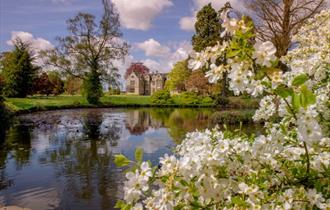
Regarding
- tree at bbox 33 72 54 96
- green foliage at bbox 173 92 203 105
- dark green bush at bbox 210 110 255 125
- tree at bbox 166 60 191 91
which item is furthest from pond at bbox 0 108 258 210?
tree at bbox 166 60 191 91

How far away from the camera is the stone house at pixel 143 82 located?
76688 mm

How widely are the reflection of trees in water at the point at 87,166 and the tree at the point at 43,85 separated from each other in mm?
28015

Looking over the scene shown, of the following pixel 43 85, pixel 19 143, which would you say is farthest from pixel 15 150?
pixel 43 85

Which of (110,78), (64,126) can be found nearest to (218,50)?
(64,126)

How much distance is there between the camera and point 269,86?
1.57 meters

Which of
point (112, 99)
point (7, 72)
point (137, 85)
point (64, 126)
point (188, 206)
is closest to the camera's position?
point (188, 206)

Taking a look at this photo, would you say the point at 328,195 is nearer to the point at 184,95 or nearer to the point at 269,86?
the point at 269,86

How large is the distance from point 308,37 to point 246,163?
19.7ft

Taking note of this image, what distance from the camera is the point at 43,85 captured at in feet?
139

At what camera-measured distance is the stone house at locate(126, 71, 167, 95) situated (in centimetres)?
7669

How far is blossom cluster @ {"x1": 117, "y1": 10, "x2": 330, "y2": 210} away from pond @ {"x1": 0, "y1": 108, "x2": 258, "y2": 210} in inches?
98.6

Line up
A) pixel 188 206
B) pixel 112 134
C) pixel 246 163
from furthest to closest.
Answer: pixel 112 134 → pixel 246 163 → pixel 188 206

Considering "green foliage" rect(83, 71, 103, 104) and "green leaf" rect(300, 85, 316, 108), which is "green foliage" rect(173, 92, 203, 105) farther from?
"green leaf" rect(300, 85, 316, 108)

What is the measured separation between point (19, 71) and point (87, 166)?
30.9 m
